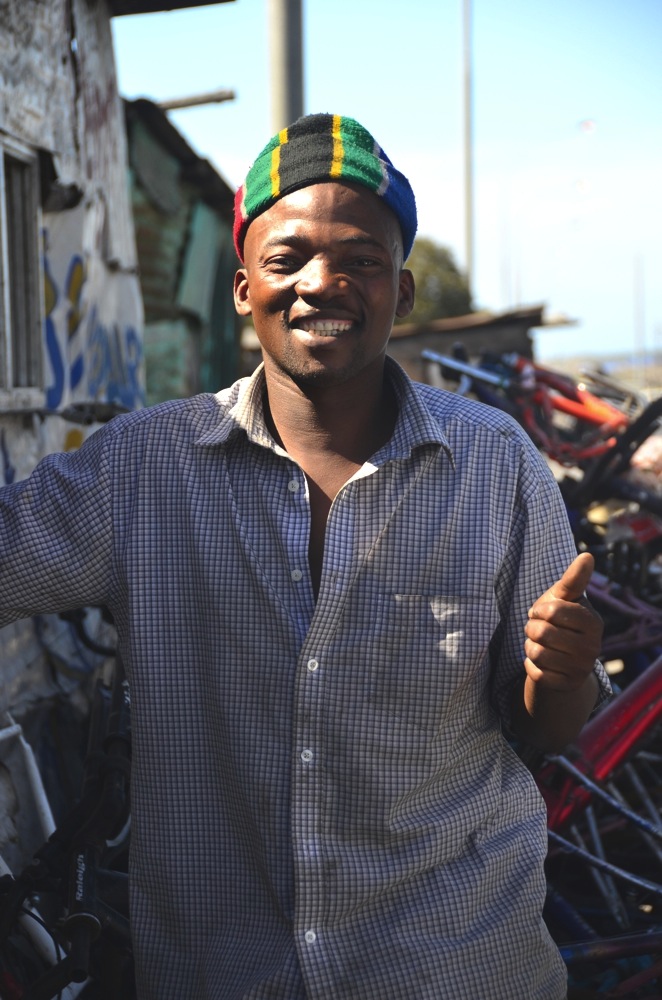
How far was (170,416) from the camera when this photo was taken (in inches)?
79.0

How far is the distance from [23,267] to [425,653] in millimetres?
2410

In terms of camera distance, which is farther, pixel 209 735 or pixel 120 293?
pixel 120 293

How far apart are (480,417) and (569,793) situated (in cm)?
141

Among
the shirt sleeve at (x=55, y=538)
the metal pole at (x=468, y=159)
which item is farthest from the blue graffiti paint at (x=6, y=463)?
the metal pole at (x=468, y=159)

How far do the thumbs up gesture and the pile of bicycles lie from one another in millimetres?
1118

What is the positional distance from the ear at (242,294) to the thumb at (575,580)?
81 centimetres

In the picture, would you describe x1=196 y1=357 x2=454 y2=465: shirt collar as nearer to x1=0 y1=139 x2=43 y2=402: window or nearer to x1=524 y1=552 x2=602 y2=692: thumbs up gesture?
x1=524 y1=552 x2=602 y2=692: thumbs up gesture

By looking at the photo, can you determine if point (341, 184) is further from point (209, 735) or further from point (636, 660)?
point (636, 660)

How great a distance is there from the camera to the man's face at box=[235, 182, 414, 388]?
185 centimetres

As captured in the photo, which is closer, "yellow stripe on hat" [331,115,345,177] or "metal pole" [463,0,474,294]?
"yellow stripe on hat" [331,115,345,177]

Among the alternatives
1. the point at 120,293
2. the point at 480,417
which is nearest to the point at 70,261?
the point at 120,293

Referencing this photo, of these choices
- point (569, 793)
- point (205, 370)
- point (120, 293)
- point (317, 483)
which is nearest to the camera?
point (317, 483)

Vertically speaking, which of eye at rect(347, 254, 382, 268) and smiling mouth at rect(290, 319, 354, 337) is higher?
eye at rect(347, 254, 382, 268)

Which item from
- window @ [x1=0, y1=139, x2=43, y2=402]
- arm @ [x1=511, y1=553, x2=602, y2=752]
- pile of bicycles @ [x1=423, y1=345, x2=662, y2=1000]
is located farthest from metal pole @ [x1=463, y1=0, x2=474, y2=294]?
arm @ [x1=511, y1=553, x2=602, y2=752]
